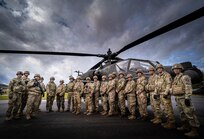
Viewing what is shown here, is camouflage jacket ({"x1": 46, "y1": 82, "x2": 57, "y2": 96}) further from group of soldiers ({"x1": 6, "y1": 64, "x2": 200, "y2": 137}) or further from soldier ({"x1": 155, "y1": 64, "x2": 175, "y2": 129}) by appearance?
soldier ({"x1": 155, "y1": 64, "x2": 175, "y2": 129})

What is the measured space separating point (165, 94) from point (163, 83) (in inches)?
17.5

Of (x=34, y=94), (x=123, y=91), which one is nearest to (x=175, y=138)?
(x=123, y=91)

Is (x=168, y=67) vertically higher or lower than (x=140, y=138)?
higher

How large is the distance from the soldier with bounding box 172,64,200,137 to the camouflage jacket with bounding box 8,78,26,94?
5999 millimetres

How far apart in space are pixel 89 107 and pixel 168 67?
4347 millimetres

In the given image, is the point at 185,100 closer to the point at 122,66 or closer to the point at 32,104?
the point at 122,66

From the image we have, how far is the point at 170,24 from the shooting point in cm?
375

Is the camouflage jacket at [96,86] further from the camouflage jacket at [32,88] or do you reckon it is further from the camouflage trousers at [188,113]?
the camouflage trousers at [188,113]

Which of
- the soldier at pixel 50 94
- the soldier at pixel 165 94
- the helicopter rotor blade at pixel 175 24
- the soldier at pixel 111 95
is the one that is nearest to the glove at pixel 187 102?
the soldier at pixel 165 94

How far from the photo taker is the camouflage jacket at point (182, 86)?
3279 mm

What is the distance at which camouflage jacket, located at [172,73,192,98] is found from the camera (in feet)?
10.8

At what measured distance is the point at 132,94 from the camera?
5434mm

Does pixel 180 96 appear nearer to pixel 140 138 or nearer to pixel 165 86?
pixel 165 86

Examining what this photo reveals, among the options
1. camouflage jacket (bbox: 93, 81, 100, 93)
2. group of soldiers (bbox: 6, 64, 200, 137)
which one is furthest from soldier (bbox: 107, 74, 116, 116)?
camouflage jacket (bbox: 93, 81, 100, 93)
